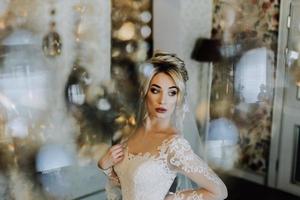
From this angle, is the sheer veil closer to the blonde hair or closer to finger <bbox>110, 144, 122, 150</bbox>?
the blonde hair

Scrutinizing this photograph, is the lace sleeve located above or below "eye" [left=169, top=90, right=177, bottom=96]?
below

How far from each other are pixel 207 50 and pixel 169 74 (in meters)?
0.29

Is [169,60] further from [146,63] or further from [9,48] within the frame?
[9,48]

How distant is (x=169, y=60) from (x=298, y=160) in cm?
57

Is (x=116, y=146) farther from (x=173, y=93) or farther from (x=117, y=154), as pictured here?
(x=173, y=93)

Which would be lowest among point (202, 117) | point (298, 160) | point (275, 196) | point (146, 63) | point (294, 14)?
point (275, 196)

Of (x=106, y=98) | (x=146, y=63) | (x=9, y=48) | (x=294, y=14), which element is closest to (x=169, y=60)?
(x=146, y=63)

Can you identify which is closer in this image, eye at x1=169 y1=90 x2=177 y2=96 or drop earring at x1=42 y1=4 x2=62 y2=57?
eye at x1=169 y1=90 x2=177 y2=96

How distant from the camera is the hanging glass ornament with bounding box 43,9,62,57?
1.01 meters

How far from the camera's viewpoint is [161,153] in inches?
34.7

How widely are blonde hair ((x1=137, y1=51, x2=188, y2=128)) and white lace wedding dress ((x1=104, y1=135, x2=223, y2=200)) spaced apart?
0.06 metres

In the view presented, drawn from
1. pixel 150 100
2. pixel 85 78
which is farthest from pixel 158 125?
pixel 85 78

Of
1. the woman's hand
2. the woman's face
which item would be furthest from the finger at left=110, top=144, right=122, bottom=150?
the woman's face

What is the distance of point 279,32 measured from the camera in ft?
3.97
